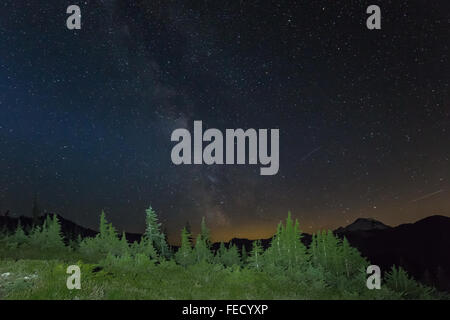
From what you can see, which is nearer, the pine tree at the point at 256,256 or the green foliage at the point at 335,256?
the pine tree at the point at 256,256

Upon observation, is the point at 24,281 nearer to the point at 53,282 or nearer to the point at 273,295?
the point at 53,282

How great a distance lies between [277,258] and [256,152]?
576cm

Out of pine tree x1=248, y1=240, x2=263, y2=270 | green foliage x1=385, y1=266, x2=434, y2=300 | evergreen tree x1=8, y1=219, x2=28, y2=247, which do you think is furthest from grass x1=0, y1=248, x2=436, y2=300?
evergreen tree x1=8, y1=219, x2=28, y2=247

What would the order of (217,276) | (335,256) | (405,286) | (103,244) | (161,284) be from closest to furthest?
(161,284) → (217,276) → (405,286) → (335,256) → (103,244)

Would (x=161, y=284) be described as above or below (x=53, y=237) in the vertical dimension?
below

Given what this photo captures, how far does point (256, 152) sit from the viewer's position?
43.5 ft

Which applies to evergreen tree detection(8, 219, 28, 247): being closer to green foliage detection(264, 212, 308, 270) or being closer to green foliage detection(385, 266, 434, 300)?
green foliage detection(264, 212, 308, 270)

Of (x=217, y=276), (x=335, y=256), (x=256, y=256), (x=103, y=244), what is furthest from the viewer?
(x=103, y=244)

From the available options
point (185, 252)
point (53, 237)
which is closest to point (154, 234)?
point (185, 252)

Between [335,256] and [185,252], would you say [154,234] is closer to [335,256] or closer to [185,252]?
[185,252]

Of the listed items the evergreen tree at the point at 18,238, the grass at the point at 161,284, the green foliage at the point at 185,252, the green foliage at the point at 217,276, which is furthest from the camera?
the evergreen tree at the point at 18,238

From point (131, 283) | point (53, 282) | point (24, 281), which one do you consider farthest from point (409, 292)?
point (24, 281)

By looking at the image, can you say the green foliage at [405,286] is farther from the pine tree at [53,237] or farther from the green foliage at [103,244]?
the pine tree at [53,237]

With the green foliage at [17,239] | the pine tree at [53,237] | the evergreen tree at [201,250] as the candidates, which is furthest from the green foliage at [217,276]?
the pine tree at [53,237]
